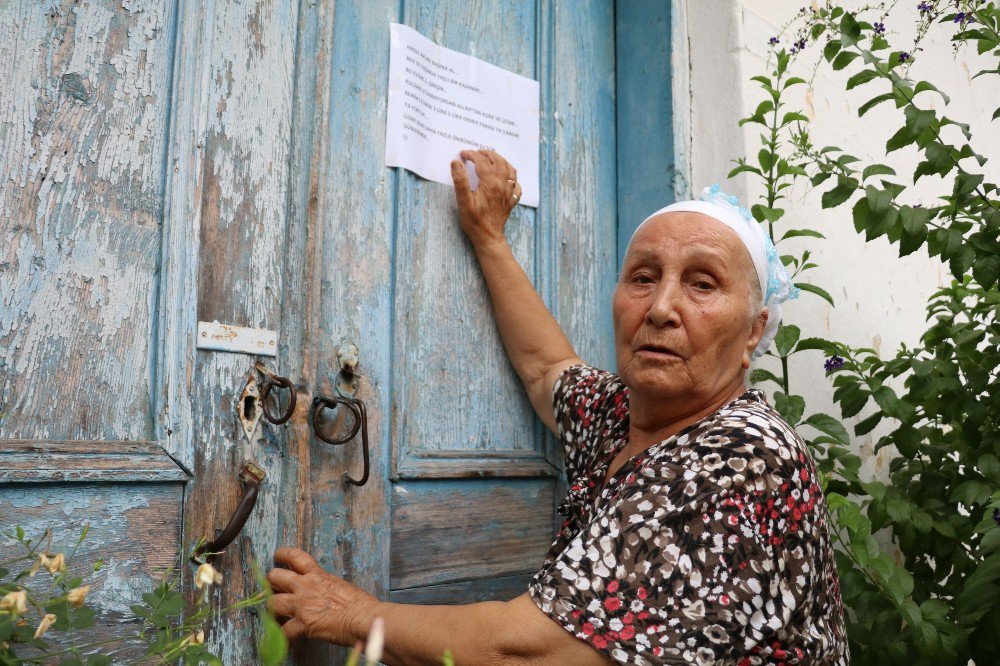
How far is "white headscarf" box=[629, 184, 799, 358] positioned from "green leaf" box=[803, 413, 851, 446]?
41 centimetres

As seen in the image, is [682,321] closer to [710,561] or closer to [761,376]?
[710,561]

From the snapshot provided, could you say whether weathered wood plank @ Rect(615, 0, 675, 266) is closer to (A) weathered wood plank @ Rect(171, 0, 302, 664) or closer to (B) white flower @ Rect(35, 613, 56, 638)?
(A) weathered wood plank @ Rect(171, 0, 302, 664)

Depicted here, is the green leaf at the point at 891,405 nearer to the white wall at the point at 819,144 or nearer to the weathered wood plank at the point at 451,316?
the white wall at the point at 819,144

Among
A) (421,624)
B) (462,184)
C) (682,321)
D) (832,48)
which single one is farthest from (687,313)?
(832,48)

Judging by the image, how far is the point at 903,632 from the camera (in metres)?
1.64

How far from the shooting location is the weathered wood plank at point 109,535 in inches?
41.2

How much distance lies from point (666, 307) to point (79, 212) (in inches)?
38.3

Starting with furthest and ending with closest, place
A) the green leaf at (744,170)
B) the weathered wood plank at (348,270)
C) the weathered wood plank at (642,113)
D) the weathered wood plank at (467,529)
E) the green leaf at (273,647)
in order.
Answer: the weathered wood plank at (642,113), the green leaf at (744,170), the weathered wood plank at (467,529), the weathered wood plank at (348,270), the green leaf at (273,647)

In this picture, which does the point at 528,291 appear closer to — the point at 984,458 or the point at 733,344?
the point at 733,344

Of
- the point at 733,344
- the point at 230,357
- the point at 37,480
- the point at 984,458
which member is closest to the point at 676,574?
the point at 733,344

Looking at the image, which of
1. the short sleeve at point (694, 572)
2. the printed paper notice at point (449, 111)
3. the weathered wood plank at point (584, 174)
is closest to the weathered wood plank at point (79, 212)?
the printed paper notice at point (449, 111)

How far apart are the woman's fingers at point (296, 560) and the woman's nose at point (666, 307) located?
0.74 m

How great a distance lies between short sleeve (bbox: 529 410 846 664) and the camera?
104 centimetres

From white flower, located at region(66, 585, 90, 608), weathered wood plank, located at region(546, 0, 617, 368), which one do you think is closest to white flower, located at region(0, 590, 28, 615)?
white flower, located at region(66, 585, 90, 608)
